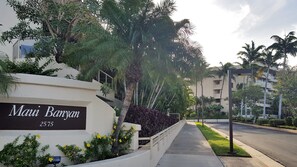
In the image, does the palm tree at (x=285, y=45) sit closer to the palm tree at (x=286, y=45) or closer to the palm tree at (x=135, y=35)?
the palm tree at (x=286, y=45)

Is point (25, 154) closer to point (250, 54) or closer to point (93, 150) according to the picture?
point (93, 150)

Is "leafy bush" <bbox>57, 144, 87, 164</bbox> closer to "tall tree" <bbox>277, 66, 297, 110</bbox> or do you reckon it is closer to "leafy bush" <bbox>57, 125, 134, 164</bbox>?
"leafy bush" <bbox>57, 125, 134, 164</bbox>

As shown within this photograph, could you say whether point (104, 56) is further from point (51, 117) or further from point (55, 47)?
point (55, 47)

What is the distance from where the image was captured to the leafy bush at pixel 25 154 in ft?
22.9

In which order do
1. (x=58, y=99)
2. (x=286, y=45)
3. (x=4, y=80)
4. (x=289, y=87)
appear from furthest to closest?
1. (x=286, y=45)
2. (x=289, y=87)
3. (x=58, y=99)
4. (x=4, y=80)

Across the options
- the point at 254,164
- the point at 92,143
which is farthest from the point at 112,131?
the point at 254,164

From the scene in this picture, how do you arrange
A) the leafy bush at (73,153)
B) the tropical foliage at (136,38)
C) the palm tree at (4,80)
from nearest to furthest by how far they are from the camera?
the palm tree at (4,80) → the leafy bush at (73,153) → the tropical foliage at (136,38)

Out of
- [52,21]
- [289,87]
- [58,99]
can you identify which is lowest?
[58,99]

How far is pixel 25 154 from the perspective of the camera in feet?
23.5

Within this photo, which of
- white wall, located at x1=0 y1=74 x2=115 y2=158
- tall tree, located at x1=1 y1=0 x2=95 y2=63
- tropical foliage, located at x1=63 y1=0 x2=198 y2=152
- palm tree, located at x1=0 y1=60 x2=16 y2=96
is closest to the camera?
palm tree, located at x1=0 y1=60 x2=16 y2=96

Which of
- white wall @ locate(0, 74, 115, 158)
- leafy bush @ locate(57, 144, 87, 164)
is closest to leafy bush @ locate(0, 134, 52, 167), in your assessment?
white wall @ locate(0, 74, 115, 158)

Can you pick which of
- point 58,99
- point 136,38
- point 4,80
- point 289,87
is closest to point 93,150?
point 58,99

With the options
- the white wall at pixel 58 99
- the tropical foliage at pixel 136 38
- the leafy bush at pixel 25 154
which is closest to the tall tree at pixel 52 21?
the tropical foliage at pixel 136 38

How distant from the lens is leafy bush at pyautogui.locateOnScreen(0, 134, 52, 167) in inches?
275
